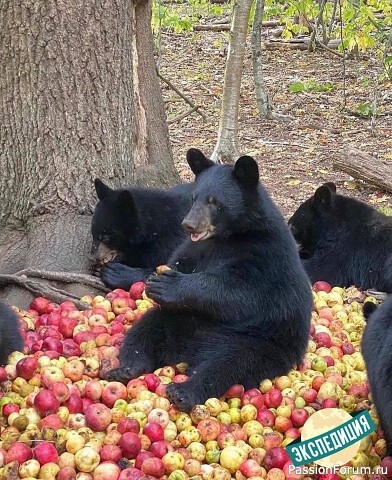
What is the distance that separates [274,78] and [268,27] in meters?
5.50

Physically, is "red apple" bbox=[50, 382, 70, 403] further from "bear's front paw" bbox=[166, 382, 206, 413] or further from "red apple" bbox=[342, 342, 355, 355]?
"red apple" bbox=[342, 342, 355, 355]

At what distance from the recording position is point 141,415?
3689 mm

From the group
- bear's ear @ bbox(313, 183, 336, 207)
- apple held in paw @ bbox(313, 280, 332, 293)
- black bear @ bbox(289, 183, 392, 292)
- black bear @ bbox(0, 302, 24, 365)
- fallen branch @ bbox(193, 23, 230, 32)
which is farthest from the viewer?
fallen branch @ bbox(193, 23, 230, 32)

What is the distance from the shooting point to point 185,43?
63.9ft

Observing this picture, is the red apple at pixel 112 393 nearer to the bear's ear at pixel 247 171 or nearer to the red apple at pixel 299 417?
the red apple at pixel 299 417

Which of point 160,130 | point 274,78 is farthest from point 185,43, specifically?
point 160,130

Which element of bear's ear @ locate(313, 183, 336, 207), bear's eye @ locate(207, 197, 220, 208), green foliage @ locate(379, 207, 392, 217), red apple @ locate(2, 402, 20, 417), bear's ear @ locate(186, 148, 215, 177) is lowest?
green foliage @ locate(379, 207, 392, 217)

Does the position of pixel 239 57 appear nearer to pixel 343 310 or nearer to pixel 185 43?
pixel 343 310

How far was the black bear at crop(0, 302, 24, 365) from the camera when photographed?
4238 millimetres

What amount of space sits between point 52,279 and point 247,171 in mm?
1903

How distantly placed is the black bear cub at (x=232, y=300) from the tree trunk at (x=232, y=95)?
4.35 metres

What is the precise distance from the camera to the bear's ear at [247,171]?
14.2ft

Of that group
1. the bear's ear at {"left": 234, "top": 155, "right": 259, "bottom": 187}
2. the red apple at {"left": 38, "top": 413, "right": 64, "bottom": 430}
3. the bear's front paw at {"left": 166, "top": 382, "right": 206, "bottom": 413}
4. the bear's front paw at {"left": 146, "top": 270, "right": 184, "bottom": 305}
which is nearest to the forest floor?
the bear's ear at {"left": 234, "top": 155, "right": 259, "bottom": 187}

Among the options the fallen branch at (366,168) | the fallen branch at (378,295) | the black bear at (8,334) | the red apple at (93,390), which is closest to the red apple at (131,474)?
the red apple at (93,390)
